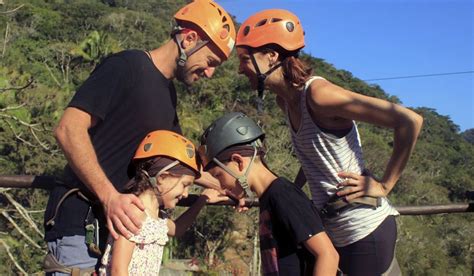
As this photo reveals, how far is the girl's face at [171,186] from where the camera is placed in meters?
2.42

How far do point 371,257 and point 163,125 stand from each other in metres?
1.04

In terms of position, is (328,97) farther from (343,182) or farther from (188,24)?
(188,24)

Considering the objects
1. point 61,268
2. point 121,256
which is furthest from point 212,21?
point 61,268

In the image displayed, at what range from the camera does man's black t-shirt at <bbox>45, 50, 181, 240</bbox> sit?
2.30 meters

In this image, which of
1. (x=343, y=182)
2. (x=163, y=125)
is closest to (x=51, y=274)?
(x=163, y=125)

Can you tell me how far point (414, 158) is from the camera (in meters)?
50.7

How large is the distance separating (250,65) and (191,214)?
0.79m

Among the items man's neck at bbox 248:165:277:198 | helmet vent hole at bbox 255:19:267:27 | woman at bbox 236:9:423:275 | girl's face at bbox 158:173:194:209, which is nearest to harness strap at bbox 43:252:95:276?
girl's face at bbox 158:173:194:209

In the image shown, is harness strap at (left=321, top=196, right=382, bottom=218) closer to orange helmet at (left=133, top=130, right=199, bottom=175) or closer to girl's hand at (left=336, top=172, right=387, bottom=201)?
girl's hand at (left=336, top=172, right=387, bottom=201)

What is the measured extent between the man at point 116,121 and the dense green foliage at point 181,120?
20.6 inches

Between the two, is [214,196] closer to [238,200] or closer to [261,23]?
[238,200]

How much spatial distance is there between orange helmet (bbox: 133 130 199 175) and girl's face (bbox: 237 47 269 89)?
41cm

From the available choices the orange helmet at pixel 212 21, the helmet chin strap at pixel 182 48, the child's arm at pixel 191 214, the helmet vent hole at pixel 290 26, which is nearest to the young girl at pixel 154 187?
the child's arm at pixel 191 214

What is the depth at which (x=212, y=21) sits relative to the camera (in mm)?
2562
